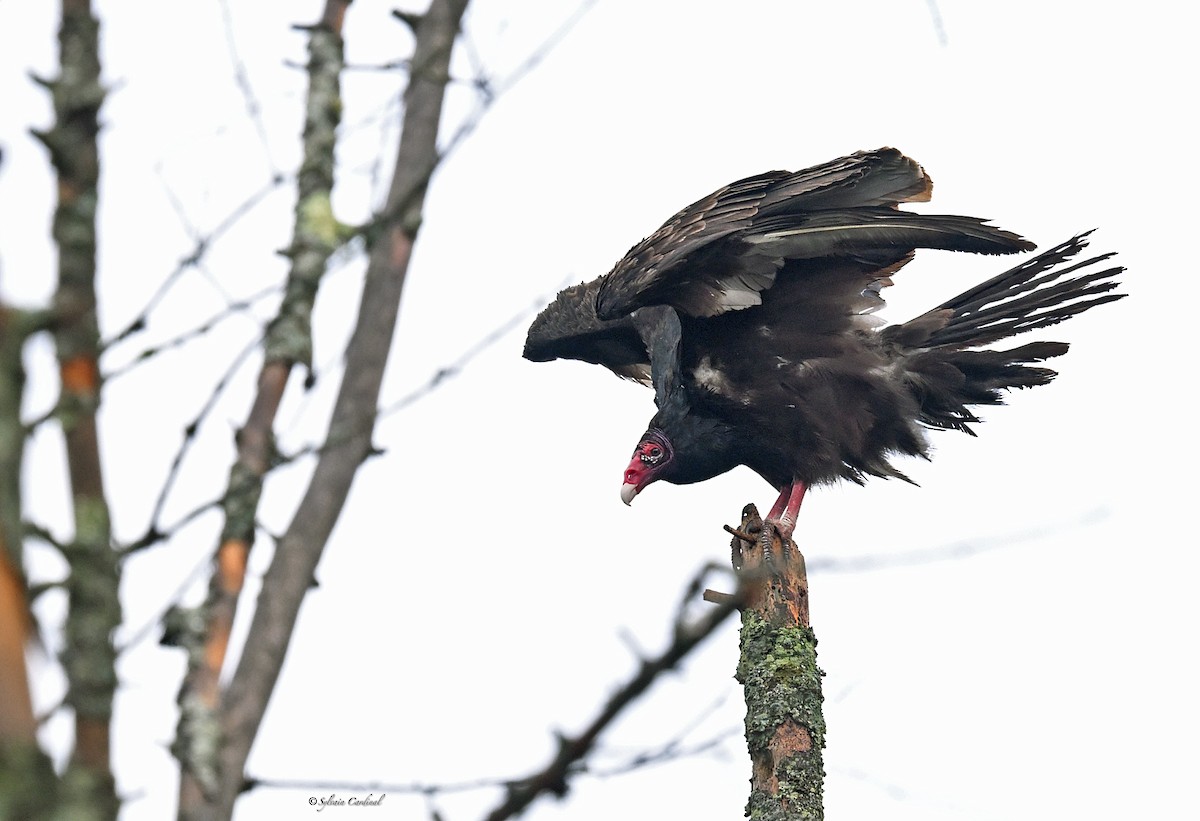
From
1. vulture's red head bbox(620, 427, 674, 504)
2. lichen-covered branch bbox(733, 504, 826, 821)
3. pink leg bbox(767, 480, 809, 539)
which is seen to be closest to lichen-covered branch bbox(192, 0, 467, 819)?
lichen-covered branch bbox(733, 504, 826, 821)

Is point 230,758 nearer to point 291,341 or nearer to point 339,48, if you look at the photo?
point 291,341

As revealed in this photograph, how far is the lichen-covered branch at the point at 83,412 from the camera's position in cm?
145

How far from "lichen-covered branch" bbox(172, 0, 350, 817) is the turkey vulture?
300 cm

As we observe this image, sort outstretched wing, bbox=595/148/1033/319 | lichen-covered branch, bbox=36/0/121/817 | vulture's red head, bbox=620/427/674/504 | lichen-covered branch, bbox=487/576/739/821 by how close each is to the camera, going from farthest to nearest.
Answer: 1. vulture's red head, bbox=620/427/674/504
2. outstretched wing, bbox=595/148/1033/319
3. lichen-covered branch, bbox=36/0/121/817
4. lichen-covered branch, bbox=487/576/739/821

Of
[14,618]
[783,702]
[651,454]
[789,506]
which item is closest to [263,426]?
[14,618]

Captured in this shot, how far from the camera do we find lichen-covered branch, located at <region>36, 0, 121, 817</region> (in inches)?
56.9

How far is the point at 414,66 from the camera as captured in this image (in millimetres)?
1860

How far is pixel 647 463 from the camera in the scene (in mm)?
5684

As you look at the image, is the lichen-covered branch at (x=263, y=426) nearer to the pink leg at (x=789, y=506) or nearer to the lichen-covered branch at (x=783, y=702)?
→ the lichen-covered branch at (x=783, y=702)

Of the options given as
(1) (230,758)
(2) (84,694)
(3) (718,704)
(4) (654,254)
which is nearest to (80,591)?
(2) (84,694)

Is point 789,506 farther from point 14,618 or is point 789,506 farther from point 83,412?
point 14,618

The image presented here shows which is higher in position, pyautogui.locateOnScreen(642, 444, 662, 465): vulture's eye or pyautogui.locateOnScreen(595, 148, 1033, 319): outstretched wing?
pyautogui.locateOnScreen(595, 148, 1033, 319): outstretched wing

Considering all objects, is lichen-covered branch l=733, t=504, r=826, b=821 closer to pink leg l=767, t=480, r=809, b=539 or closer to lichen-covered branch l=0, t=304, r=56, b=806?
pink leg l=767, t=480, r=809, b=539

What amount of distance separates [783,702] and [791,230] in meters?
1.68
